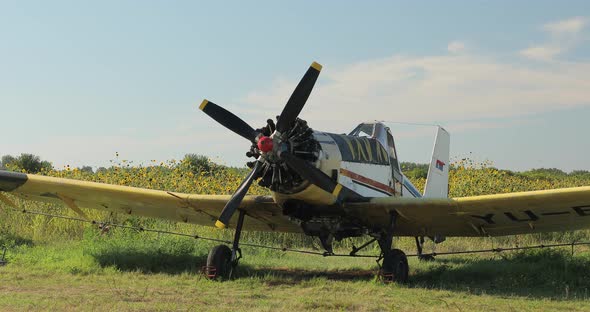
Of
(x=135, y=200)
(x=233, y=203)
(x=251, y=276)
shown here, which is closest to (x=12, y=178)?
(x=135, y=200)

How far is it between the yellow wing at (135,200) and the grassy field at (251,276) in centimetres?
78

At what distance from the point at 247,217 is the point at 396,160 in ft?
9.87

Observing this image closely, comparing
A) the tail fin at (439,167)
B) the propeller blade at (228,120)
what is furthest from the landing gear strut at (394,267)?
the tail fin at (439,167)

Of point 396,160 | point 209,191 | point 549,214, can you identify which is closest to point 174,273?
point 396,160

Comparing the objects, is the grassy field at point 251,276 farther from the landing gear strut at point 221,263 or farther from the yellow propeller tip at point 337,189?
the yellow propeller tip at point 337,189

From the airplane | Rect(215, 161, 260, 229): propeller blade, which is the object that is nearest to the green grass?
the airplane

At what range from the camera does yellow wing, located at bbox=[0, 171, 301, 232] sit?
10.5 m

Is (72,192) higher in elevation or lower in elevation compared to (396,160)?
lower

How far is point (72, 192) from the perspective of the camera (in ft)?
35.8

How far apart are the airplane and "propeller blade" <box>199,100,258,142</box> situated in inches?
0.6

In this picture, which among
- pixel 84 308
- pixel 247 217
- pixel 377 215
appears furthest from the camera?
pixel 247 217

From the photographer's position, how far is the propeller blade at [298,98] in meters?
9.13

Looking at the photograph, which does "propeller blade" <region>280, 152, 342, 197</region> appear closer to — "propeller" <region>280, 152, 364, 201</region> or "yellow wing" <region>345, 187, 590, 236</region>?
"propeller" <region>280, 152, 364, 201</region>

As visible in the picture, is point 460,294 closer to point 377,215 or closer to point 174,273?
point 377,215
